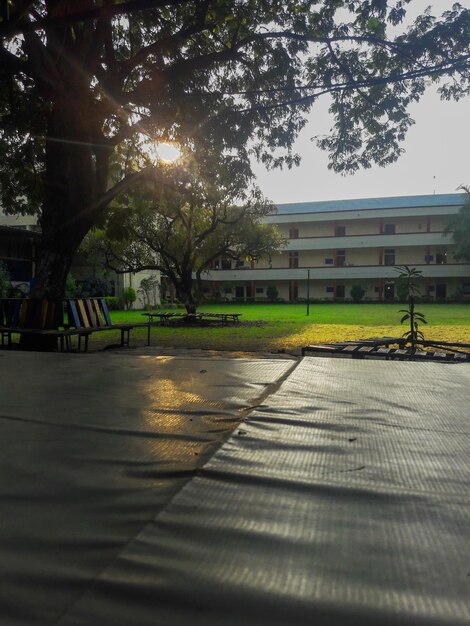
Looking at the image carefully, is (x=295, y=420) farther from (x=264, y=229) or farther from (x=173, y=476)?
(x=264, y=229)

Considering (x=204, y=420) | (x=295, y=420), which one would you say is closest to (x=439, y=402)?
(x=295, y=420)

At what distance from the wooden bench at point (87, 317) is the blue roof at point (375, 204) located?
120ft

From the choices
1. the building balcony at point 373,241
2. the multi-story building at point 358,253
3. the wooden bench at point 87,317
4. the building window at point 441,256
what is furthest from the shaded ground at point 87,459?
the building window at point 441,256

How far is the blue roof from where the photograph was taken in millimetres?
42594

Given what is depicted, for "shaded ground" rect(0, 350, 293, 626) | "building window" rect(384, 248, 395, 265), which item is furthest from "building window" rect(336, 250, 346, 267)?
"shaded ground" rect(0, 350, 293, 626)

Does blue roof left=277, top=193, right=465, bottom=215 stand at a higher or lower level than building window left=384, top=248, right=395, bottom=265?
higher

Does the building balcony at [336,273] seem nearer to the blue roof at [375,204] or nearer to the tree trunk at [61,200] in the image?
the blue roof at [375,204]

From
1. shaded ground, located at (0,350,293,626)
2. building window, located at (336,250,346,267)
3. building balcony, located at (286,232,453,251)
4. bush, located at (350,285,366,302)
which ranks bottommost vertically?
shaded ground, located at (0,350,293,626)

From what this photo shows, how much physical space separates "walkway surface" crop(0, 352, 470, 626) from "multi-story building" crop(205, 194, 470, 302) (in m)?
37.8

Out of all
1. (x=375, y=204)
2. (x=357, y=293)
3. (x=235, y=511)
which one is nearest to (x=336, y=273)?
(x=357, y=293)

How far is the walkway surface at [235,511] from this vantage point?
982 millimetres

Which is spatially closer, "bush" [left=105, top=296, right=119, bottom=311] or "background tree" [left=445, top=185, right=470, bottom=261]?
"bush" [left=105, top=296, right=119, bottom=311]

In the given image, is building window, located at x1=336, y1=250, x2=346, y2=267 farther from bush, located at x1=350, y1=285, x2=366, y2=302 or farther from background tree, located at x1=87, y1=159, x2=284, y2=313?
background tree, located at x1=87, y1=159, x2=284, y2=313

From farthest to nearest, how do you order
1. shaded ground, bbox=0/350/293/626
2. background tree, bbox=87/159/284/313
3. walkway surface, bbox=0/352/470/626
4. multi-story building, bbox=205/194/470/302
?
multi-story building, bbox=205/194/470/302, background tree, bbox=87/159/284/313, shaded ground, bbox=0/350/293/626, walkway surface, bbox=0/352/470/626
